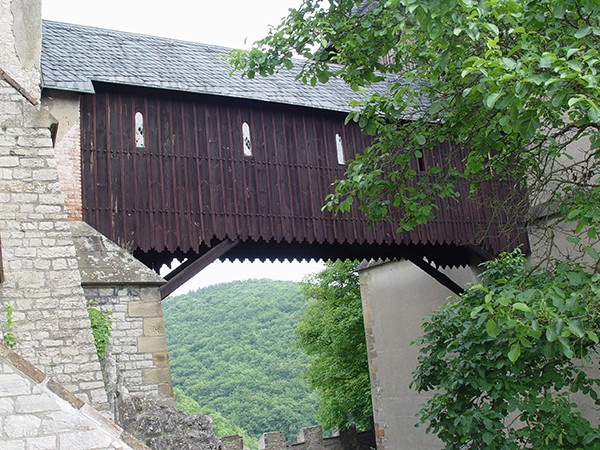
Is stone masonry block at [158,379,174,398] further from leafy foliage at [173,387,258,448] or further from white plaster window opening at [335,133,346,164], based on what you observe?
leafy foliage at [173,387,258,448]

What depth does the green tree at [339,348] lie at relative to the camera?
16.3 metres

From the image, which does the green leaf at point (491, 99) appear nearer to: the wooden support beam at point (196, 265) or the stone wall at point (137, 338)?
the stone wall at point (137, 338)

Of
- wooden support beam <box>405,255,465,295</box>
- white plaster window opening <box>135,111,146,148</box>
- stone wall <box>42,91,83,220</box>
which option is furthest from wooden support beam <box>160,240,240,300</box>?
wooden support beam <box>405,255,465,295</box>

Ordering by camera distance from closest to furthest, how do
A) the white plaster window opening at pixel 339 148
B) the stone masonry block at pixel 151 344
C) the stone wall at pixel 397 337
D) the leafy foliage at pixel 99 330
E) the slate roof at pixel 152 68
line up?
the leafy foliage at pixel 99 330 < the stone masonry block at pixel 151 344 < the slate roof at pixel 152 68 < the white plaster window opening at pixel 339 148 < the stone wall at pixel 397 337

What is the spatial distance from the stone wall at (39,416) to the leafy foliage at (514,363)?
2.38 m

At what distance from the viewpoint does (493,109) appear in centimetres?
583

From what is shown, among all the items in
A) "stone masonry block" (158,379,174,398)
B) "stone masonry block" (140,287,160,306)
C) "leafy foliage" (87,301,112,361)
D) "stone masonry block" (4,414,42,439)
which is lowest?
"stone masonry block" (158,379,174,398)

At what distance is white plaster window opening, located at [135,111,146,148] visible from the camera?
8.45 m

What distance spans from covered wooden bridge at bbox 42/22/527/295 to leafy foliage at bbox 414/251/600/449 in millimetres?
1608

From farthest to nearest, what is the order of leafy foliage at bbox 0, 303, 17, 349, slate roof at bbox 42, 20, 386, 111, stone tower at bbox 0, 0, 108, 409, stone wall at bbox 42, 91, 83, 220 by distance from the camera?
slate roof at bbox 42, 20, 386, 111
stone wall at bbox 42, 91, 83, 220
stone tower at bbox 0, 0, 108, 409
leafy foliage at bbox 0, 303, 17, 349

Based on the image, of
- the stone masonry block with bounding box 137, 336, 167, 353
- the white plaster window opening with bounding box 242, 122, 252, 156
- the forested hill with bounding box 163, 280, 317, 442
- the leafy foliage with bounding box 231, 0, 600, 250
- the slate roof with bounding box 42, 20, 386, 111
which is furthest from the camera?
the forested hill with bounding box 163, 280, 317, 442

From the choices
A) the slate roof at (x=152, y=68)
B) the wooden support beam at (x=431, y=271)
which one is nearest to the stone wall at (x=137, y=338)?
the slate roof at (x=152, y=68)

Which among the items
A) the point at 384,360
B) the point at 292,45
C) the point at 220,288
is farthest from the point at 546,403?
the point at 220,288

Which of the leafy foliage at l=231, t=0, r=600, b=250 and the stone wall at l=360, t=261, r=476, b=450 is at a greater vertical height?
the leafy foliage at l=231, t=0, r=600, b=250
